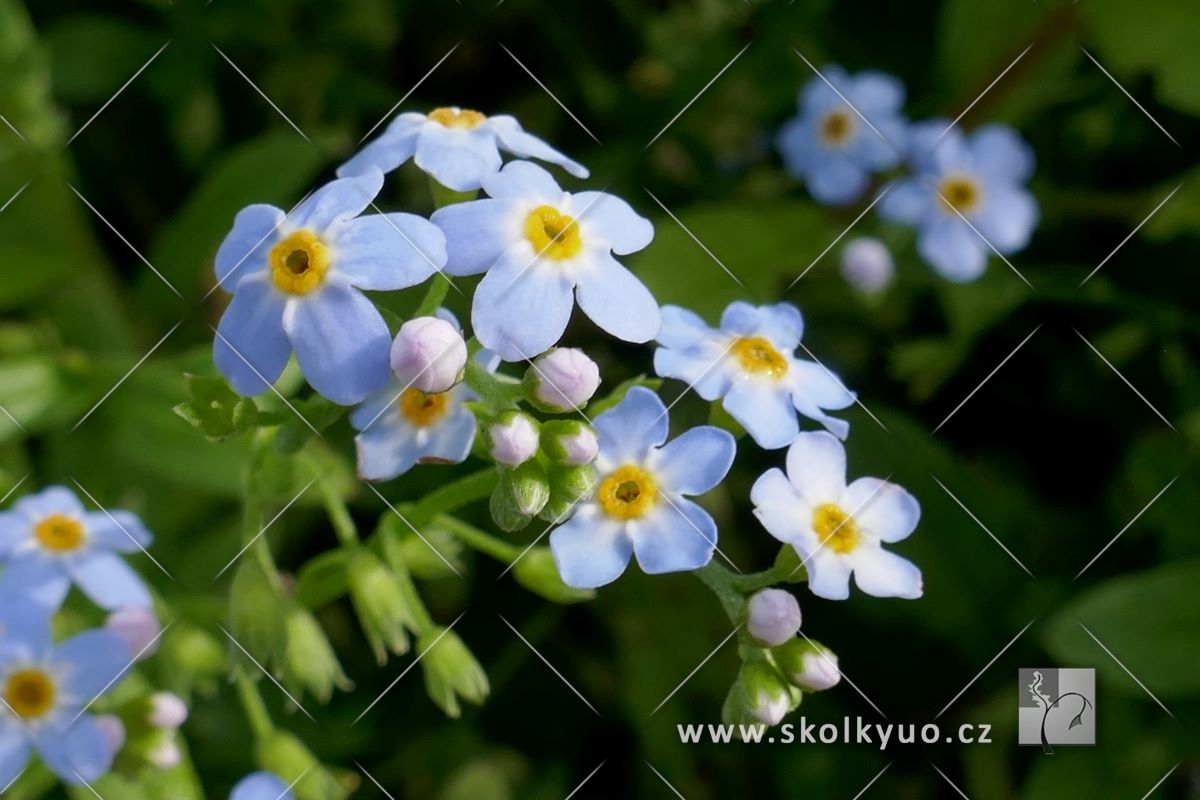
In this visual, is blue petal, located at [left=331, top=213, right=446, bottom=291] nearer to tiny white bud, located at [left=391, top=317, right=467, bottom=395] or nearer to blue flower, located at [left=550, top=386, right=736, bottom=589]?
tiny white bud, located at [left=391, top=317, right=467, bottom=395]

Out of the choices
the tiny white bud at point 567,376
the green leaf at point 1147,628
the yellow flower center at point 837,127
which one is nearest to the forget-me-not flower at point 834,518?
the tiny white bud at point 567,376

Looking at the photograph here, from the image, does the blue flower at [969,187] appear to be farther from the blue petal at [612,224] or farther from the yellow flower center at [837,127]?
the blue petal at [612,224]

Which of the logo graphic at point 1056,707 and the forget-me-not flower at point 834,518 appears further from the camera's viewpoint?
the logo graphic at point 1056,707

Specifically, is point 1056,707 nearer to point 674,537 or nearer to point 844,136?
point 674,537

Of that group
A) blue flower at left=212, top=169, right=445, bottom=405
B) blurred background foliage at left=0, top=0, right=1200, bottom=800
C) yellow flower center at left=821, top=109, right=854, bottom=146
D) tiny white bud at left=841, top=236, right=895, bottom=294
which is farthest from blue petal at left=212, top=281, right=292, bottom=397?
yellow flower center at left=821, top=109, right=854, bottom=146

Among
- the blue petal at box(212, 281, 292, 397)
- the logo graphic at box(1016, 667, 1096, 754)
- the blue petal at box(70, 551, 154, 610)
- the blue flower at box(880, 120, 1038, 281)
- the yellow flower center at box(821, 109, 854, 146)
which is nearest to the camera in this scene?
the blue petal at box(212, 281, 292, 397)

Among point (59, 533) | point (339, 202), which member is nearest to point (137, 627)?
point (59, 533)

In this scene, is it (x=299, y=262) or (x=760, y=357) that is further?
(x=760, y=357)
